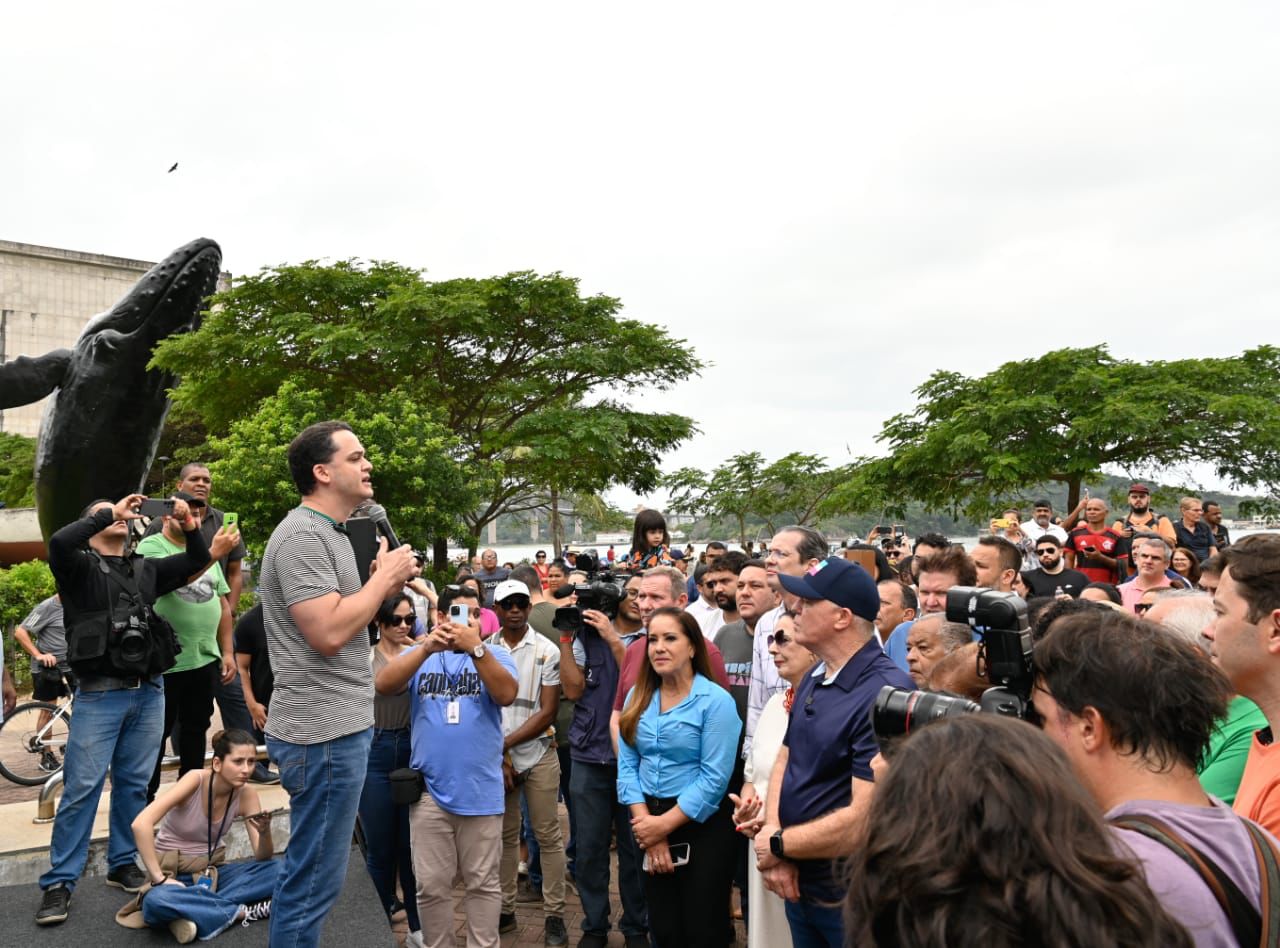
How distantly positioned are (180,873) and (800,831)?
3539 mm

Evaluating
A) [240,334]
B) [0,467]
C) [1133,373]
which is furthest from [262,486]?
[0,467]

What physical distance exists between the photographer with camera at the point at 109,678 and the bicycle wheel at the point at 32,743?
321 cm

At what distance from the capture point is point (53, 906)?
436 centimetres

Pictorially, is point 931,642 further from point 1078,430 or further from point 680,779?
point 1078,430

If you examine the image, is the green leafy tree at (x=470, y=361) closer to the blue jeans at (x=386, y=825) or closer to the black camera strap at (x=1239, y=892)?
the blue jeans at (x=386, y=825)

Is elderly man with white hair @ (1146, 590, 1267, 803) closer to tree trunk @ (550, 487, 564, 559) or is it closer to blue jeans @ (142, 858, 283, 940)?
blue jeans @ (142, 858, 283, 940)

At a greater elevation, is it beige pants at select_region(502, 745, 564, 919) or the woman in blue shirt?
the woman in blue shirt

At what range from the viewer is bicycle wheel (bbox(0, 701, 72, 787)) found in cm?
802

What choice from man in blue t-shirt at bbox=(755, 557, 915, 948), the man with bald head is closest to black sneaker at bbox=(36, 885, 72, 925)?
man in blue t-shirt at bbox=(755, 557, 915, 948)

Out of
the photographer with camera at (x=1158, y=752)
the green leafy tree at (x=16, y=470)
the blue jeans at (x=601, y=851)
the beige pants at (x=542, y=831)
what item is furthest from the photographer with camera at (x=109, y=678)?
the green leafy tree at (x=16, y=470)

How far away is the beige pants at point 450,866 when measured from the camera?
430 centimetres

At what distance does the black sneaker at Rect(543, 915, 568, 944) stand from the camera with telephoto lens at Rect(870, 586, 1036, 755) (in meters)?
3.32

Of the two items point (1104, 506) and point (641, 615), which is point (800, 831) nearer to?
point (641, 615)

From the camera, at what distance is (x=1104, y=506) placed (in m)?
10.1
